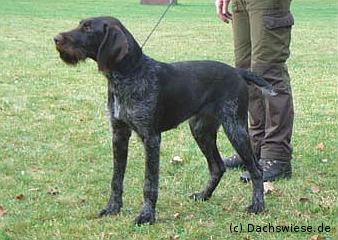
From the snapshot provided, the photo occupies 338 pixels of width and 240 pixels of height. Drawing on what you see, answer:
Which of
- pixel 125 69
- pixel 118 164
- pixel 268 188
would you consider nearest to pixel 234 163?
pixel 268 188

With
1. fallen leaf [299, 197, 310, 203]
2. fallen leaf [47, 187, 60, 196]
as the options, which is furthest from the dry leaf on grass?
fallen leaf [47, 187, 60, 196]

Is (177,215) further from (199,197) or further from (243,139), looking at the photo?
(243,139)

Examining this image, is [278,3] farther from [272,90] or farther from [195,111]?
[195,111]

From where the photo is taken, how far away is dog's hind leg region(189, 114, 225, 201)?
5758 millimetres

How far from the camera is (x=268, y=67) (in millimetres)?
6234

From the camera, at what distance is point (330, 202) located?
5.65 metres

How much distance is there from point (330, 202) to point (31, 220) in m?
2.41

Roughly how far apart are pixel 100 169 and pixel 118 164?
131cm

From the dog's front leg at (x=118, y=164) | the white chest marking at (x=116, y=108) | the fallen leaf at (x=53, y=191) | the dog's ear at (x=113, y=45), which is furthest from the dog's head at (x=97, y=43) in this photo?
the fallen leaf at (x=53, y=191)

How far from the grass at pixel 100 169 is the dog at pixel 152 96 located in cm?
26

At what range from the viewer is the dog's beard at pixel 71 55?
194 inches

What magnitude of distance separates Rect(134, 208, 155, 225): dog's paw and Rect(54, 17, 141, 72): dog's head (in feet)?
3.65

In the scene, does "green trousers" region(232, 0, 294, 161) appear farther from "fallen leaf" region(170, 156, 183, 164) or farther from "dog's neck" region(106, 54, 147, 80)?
"dog's neck" region(106, 54, 147, 80)

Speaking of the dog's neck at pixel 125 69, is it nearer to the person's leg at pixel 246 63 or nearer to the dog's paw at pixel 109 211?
the dog's paw at pixel 109 211
